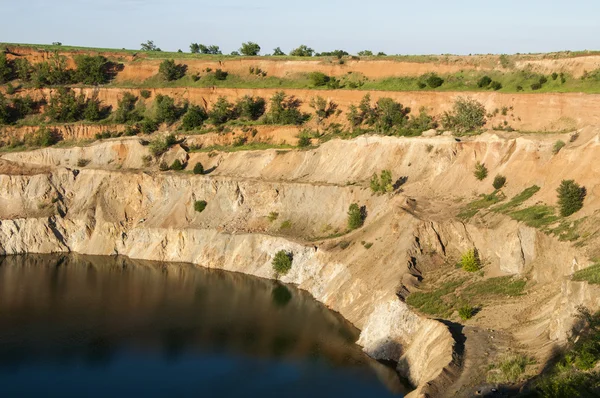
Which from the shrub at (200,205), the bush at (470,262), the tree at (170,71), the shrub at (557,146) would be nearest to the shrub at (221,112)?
the tree at (170,71)

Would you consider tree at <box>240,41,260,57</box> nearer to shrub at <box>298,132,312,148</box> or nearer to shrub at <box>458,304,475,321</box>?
shrub at <box>298,132,312,148</box>

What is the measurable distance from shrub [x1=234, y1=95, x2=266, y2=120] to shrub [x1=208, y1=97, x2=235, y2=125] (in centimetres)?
75

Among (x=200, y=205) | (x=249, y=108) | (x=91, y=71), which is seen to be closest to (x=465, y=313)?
(x=200, y=205)

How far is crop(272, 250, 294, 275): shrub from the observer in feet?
189

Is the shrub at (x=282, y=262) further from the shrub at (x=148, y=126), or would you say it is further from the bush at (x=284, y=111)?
the shrub at (x=148, y=126)

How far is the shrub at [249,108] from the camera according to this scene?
7838cm

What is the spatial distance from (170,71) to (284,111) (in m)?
18.9

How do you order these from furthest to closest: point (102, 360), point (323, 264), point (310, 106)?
point (310, 106) < point (323, 264) < point (102, 360)

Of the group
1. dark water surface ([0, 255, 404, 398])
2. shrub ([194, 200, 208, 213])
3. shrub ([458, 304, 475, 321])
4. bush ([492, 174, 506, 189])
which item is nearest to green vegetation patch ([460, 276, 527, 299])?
shrub ([458, 304, 475, 321])

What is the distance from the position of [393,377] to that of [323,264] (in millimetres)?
16590

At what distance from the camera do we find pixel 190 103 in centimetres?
8256

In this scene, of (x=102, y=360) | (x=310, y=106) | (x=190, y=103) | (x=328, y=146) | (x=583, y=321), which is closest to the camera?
(x=583, y=321)

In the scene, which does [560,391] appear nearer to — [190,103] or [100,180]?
[100,180]

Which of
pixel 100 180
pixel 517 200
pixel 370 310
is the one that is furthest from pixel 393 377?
pixel 100 180
